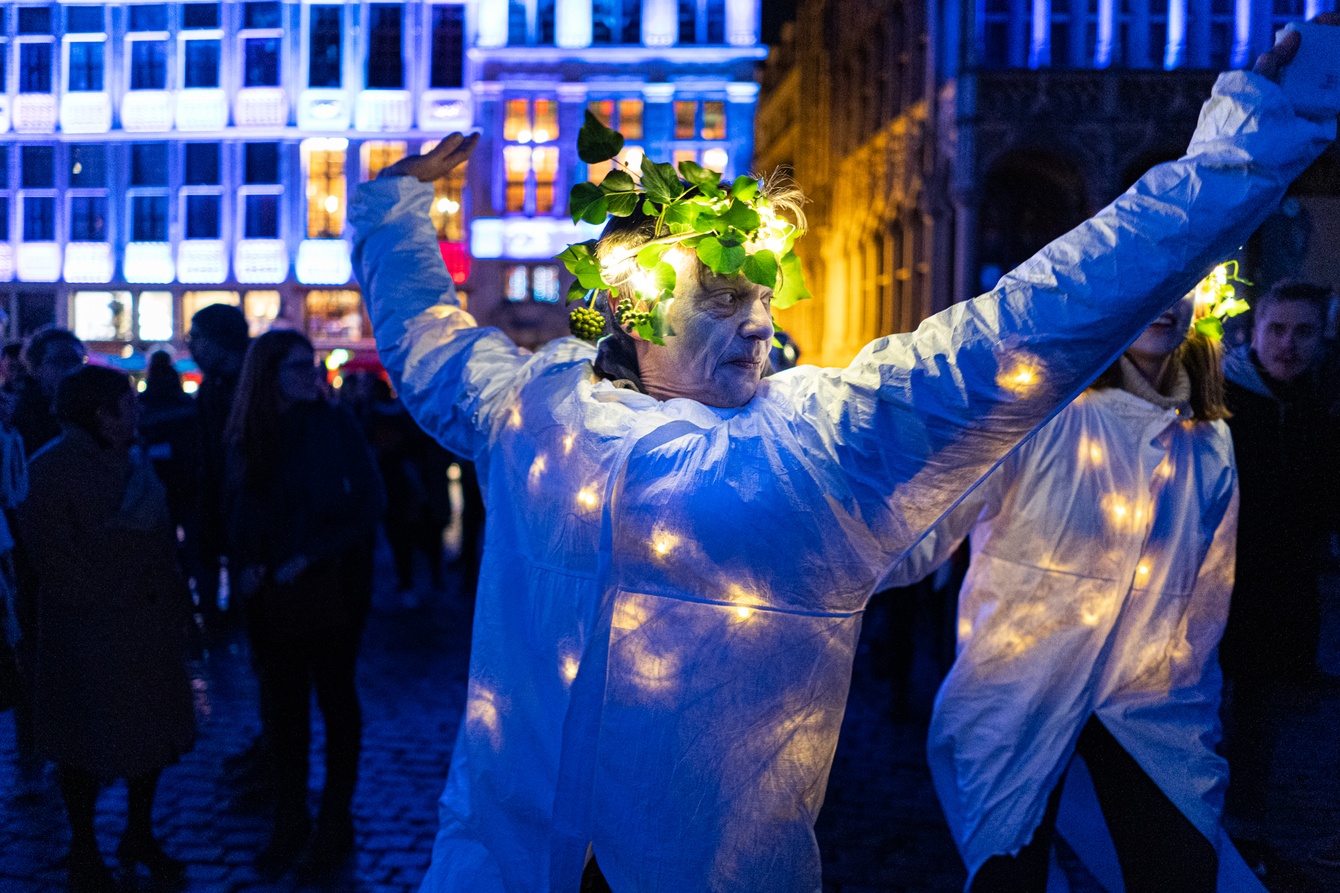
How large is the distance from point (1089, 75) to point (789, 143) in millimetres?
21039

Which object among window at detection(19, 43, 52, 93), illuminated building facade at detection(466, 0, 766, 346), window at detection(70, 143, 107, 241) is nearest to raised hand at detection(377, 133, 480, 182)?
window at detection(19, 43, 52, 93)

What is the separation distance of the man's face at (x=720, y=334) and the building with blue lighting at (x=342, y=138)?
8393 mm

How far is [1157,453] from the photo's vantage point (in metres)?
3.12

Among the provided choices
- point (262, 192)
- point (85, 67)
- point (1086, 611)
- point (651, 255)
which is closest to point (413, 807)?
point (1086, 611)

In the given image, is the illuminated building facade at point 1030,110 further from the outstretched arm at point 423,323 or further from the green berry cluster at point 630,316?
the green berry cluster at point 630,316

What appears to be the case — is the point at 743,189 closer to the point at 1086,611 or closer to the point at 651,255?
the point at 651,255

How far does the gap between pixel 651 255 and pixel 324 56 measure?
25371 millimetres

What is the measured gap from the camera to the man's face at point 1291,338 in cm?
420

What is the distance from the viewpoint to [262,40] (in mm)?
17703

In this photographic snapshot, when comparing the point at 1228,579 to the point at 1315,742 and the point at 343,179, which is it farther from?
the point at 343,179

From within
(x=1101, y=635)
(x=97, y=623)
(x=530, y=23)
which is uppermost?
(x=530, y=23)

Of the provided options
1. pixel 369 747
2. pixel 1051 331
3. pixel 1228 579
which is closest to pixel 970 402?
pixel 1051 331

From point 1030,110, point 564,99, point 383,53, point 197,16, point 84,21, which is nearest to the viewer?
point 84,21

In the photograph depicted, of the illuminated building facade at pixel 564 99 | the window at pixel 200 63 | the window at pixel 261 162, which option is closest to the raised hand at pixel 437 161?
the window at pixel 200 63
